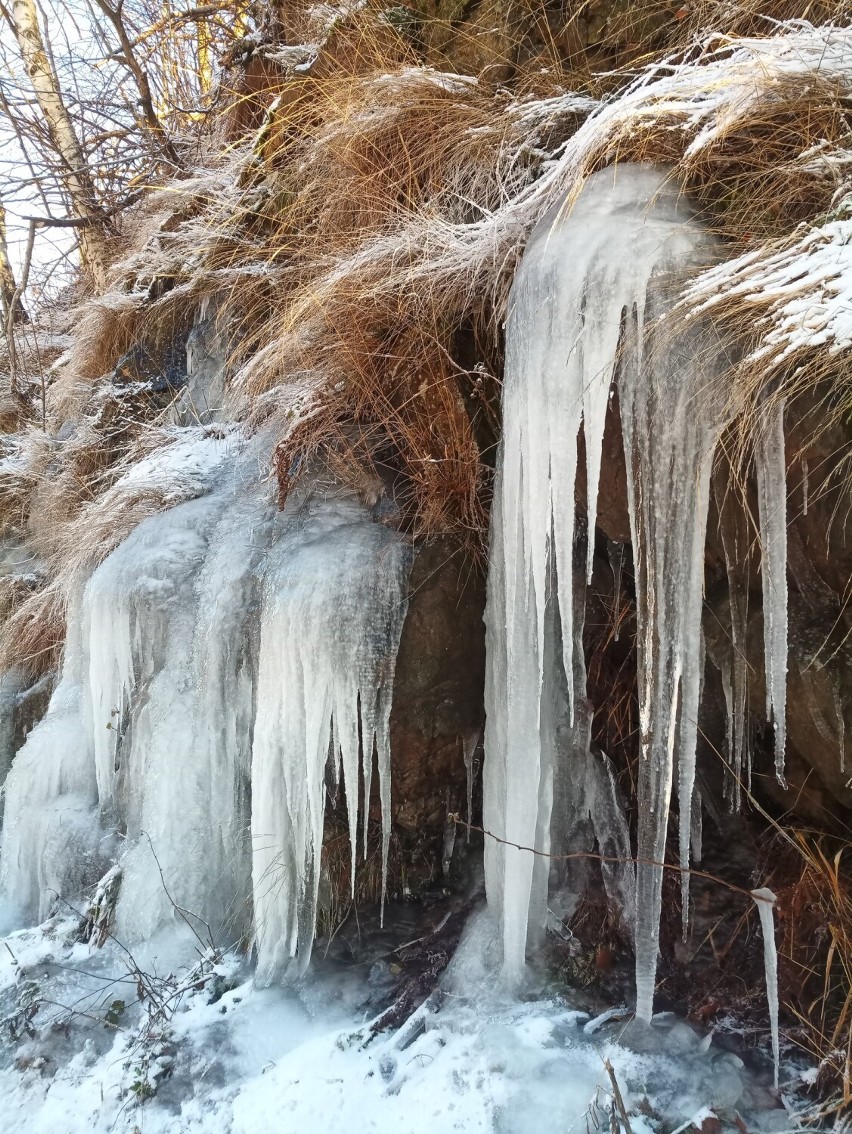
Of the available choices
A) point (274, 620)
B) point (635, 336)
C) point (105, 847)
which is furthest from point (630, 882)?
point (105, 847)

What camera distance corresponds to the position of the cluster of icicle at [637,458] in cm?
169

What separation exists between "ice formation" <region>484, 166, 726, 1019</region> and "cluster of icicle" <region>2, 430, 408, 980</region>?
24.2 inches

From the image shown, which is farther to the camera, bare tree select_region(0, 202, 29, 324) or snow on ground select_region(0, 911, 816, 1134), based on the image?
bare tree select_region(0, 202, 29, 324)

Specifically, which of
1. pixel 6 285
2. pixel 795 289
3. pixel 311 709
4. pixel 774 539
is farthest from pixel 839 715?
pixel 6 285

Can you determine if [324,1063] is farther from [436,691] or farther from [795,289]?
[795,289]

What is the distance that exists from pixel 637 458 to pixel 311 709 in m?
1.32

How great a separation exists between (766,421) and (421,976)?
1.96 m

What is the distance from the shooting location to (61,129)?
5.36 meters

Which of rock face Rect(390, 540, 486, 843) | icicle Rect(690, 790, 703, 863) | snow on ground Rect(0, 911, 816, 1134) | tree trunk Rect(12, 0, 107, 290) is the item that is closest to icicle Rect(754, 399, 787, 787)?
icicle Rect(690, 790, 703, 863)

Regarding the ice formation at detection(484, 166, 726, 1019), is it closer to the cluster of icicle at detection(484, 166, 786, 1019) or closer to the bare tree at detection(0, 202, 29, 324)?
the cluster of icicle at detection(484, 166, 786, 1019)

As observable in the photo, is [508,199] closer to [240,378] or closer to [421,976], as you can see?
[240,378]

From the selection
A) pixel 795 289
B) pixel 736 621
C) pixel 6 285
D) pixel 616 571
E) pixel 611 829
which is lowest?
pixel 611 829

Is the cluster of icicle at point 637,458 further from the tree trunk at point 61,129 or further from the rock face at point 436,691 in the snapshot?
the tree trunk at point 61,129

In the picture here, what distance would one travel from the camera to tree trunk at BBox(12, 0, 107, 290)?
5297 millimetres
